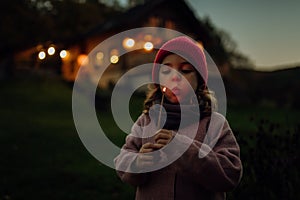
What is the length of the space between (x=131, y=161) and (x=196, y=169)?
0.33 meters

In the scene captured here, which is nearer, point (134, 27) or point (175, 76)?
point (175, 76)

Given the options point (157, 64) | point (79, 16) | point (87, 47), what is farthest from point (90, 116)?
point (157, 64)

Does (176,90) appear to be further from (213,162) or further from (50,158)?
(50,158)

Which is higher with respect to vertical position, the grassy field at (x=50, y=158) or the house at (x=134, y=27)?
the grassy field at (x=50, y=158)

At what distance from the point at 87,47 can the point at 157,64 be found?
48.5 ft

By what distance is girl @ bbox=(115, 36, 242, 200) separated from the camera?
1845mm

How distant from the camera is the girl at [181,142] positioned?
184 cm

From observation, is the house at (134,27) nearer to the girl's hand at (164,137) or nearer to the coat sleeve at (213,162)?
the coat sleeve at (213,162)

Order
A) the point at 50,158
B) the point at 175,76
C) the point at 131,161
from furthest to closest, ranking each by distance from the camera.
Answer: the point at 50,158 → the point at 175,76 → the point at 131,161

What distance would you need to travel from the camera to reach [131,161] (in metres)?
1.99

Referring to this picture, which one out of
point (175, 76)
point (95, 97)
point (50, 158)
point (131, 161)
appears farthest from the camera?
point (95, 97)

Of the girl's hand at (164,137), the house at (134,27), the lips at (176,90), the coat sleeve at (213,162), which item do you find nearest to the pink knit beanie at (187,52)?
the lips at (176,90)

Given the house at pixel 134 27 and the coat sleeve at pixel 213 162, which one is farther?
the house at pixel 134 27

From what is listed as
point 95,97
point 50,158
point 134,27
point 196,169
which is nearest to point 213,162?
point 196,169
